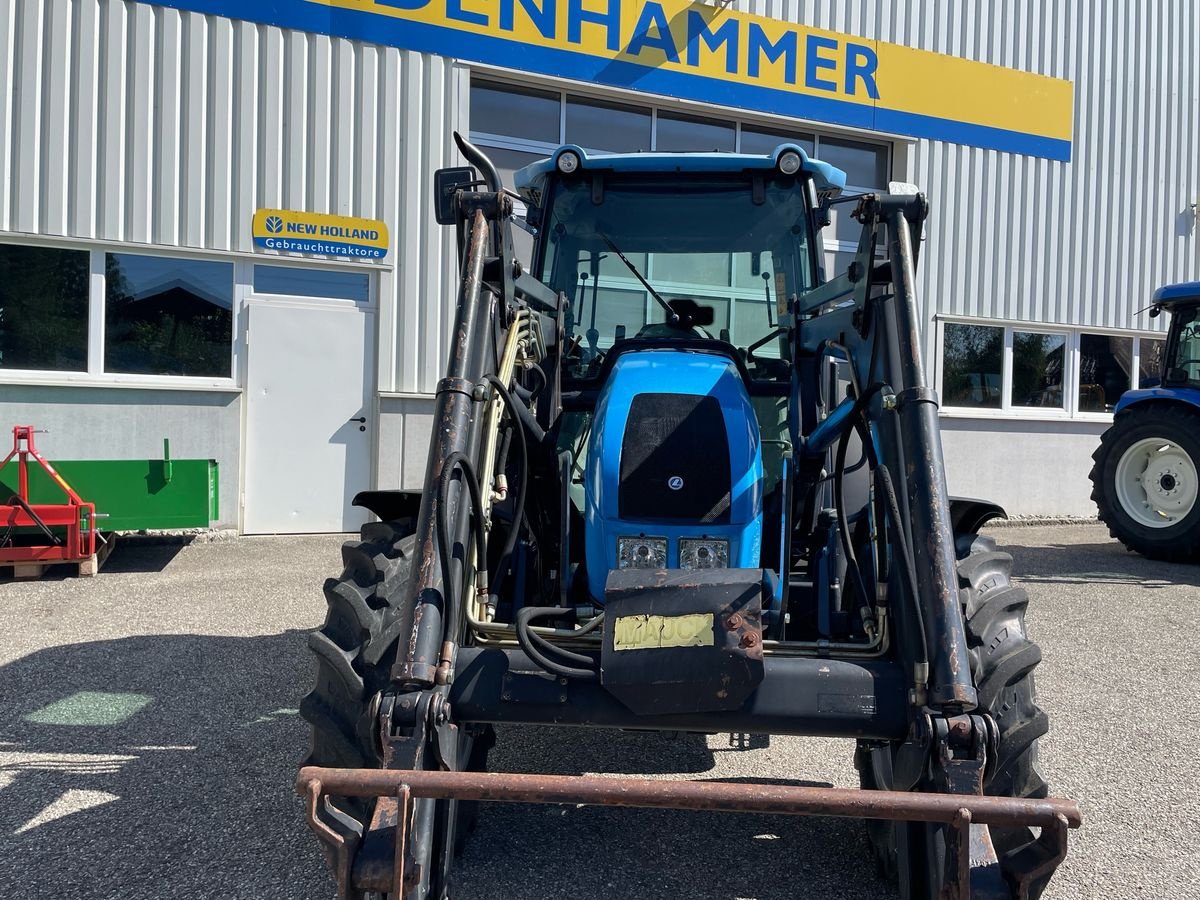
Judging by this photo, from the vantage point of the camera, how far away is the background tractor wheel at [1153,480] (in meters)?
8.02

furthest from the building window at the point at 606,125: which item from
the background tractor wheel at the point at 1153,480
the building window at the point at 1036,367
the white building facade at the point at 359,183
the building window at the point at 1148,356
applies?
the building window at the point at 1148,356

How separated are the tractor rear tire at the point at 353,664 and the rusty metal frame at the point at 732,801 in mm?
312

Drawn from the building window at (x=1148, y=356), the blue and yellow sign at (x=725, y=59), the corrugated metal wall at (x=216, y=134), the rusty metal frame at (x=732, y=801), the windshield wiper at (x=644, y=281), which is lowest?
the rusty metal frame at (x=732, y=801)

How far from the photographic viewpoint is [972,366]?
1074cm

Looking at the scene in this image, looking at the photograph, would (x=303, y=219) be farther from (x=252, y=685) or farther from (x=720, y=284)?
Answer: (x=720, y=284)

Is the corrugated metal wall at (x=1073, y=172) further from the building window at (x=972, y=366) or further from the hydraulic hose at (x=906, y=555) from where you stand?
the hydraulic hose at (x=906, y=555)

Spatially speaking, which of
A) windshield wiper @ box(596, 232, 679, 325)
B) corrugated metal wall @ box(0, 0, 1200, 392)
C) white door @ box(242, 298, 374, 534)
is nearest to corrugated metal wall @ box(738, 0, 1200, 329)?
corrugated metal wall @ box(0, 0, 1200, 392)

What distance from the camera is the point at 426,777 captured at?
1784 mm

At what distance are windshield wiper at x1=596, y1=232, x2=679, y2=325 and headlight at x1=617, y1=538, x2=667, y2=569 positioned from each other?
49.3 inches

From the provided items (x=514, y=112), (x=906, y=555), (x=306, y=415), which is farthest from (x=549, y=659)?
(x=514, y=112)

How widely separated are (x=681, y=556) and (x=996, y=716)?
0.94 m

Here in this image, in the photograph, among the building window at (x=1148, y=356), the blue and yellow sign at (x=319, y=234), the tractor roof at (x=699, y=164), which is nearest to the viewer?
the tractor roof at (x=699, y=164)

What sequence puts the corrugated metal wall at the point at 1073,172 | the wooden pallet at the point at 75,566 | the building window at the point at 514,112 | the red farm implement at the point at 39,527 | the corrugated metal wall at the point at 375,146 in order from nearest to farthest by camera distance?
the red farm implement at the point at 39,527
the wooden pallet at the point at 75,566
the corrugated metal wall at the point at 375,146
the building window at the point at 514,112
the corrugated metal wall at the point at 1073,172

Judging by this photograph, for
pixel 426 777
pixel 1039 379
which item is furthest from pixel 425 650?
pixel 1039 379
